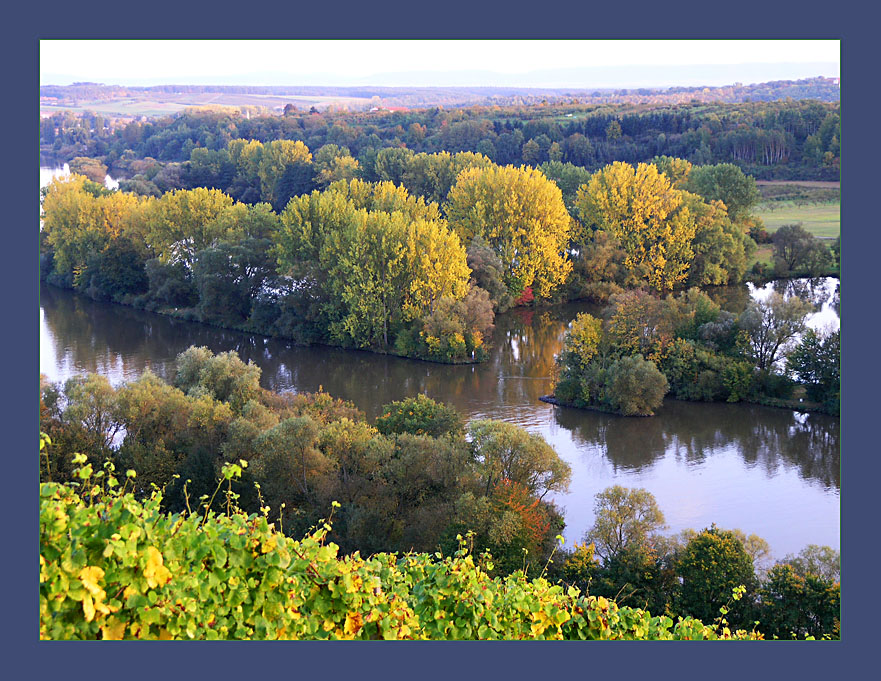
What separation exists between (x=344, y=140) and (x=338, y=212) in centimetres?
2575

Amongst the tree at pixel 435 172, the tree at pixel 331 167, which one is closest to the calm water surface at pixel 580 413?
the tree at pixel 435 172

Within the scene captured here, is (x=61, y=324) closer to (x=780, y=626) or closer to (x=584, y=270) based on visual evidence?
(x=584, y=270)

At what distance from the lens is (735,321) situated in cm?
2347

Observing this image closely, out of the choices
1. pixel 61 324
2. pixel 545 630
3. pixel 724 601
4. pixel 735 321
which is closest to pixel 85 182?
pixel 61 324

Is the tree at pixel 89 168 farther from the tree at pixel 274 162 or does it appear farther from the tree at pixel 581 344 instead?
the tree at pixel 581 344

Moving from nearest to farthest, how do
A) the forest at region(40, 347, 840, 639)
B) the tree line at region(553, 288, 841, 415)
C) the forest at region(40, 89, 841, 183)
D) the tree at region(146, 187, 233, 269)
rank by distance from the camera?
1. the forest at region(40, 347, 840, 639)
2. the tree line at region(553, 288, 841, 415)
3. the forest at region(40, 89, 841, 183)
4. the tree at region(146, 187, 233, 269)

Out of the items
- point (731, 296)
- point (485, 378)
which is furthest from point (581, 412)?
point (731, 296)

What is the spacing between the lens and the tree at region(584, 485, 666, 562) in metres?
12.8

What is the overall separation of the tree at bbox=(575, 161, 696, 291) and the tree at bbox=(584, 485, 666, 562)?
20533 millimetres

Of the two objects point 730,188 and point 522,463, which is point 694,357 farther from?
point 730,188

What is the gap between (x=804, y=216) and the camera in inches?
1273

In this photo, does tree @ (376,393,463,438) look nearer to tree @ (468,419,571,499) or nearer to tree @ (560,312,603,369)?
tree @ (468,419,571,499)

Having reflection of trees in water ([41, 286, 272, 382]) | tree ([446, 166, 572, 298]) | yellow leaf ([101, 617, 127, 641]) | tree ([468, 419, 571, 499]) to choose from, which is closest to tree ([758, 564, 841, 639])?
tree ([468, 419, 571, 499])

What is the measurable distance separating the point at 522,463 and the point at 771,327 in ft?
35.9
